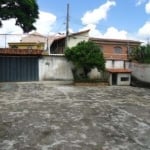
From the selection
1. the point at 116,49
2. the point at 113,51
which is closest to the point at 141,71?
the point at 113,51

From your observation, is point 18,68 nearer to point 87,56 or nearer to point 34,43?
point 87,56

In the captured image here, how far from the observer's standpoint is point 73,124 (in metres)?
6.43

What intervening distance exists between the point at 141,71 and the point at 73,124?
37.3ft

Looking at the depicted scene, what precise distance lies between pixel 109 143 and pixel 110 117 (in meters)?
2.21

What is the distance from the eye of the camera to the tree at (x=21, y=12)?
15.0 metres

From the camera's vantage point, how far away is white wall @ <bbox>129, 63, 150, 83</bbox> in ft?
53.2

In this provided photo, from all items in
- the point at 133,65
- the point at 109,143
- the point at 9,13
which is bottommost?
the point at 109,143

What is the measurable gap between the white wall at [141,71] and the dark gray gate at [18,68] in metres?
6.51

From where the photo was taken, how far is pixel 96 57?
51.4 feet

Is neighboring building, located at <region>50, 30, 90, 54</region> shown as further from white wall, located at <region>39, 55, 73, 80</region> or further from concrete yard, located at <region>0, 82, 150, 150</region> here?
concrete yard, located at <region>0, 82, 150, 150</region>

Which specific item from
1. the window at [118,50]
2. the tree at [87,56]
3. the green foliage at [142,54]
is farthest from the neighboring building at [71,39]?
the tree at [87,56]

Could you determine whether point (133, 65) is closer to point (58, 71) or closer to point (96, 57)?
point (96, 57)

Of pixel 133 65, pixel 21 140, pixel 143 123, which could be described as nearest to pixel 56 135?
pixel 21 140

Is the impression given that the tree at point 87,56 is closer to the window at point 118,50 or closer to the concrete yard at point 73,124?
the concrete yard at point 73,124
